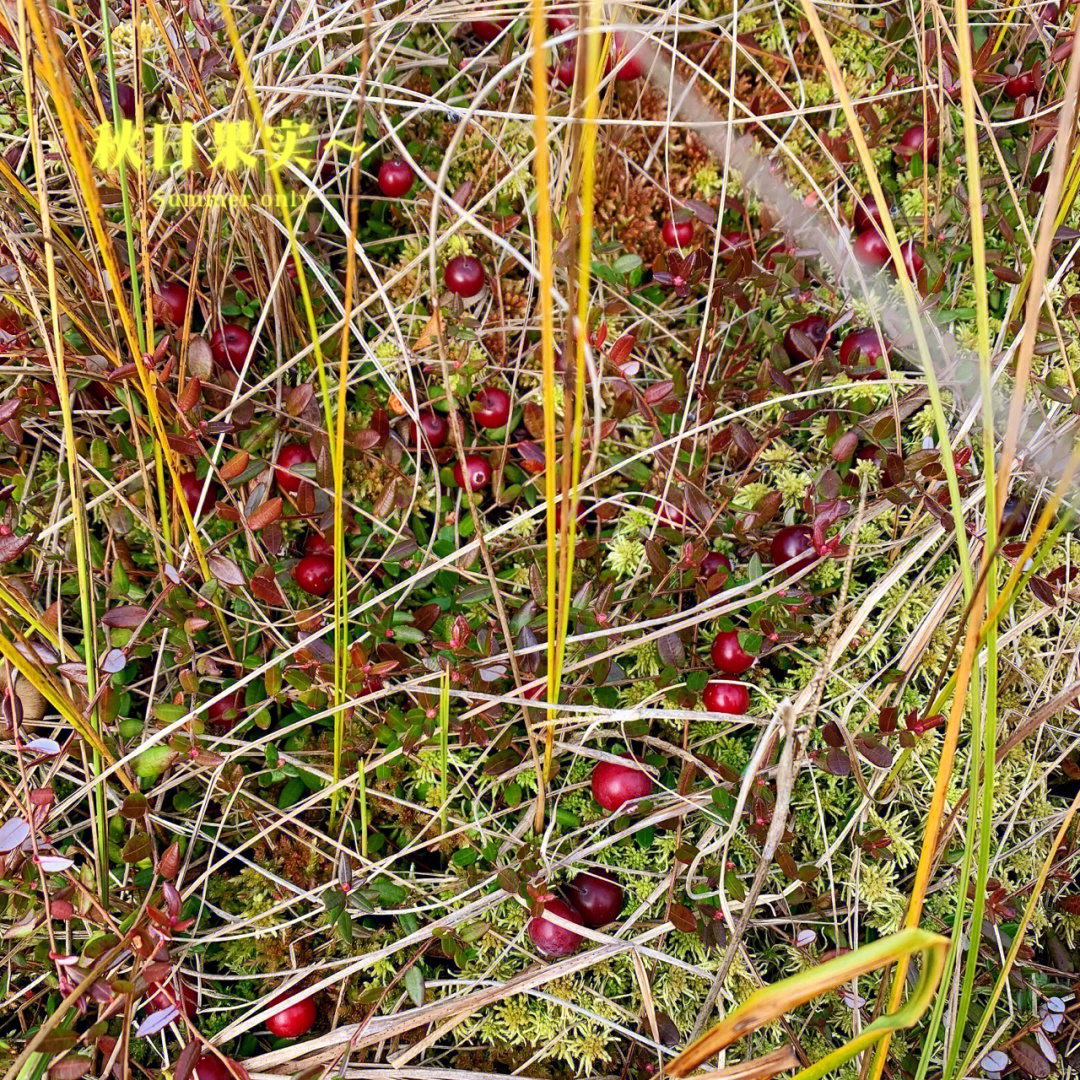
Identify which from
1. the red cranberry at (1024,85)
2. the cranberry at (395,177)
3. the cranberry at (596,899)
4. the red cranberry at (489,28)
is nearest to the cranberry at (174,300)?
the cranberry at (395,177)

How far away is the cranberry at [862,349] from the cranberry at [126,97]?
74.0 inches

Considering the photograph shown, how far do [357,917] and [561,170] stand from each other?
5.91 ft

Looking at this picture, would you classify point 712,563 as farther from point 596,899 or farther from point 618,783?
point 596,899

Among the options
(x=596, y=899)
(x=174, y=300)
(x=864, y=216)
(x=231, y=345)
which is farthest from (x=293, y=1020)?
A: (x=864, y=216)

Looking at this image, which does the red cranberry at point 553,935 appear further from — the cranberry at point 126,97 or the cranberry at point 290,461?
the cranberry at point 126,97

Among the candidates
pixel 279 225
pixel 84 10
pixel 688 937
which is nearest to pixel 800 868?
pixel 688 937

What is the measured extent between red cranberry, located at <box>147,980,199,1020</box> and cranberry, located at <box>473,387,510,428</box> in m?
1.39

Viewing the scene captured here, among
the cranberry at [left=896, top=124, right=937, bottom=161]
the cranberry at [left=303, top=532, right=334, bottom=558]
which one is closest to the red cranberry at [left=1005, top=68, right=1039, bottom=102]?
the cranberry at [left=896, top=124, right=937, bottom=161]

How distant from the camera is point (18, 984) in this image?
1.73 meters

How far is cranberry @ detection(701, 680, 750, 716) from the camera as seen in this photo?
6.08 feet

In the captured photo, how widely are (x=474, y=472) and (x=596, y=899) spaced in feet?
3.29

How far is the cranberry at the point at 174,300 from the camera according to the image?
1.96 meters

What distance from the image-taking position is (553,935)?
172 centimetres

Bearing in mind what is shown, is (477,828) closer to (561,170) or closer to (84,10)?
(561,170)
